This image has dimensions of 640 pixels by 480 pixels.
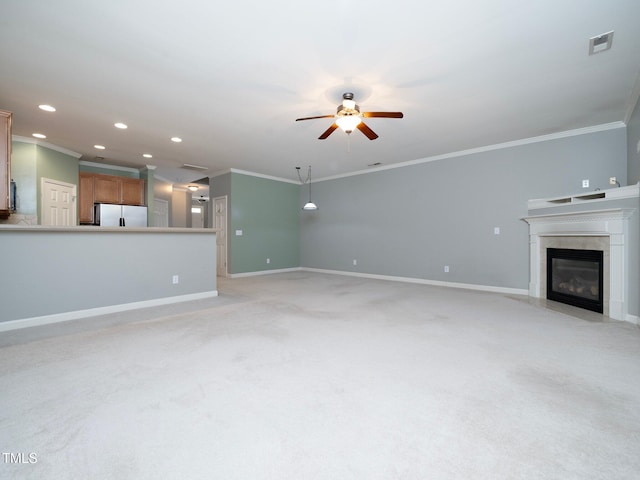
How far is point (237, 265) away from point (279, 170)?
2633mm

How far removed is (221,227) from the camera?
7434 mm

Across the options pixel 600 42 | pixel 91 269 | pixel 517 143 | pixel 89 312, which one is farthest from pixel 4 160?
pixel 517 143

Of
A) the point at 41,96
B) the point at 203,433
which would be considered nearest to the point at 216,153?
the point at 41,96

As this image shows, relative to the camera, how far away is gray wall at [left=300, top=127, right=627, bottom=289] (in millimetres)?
4695

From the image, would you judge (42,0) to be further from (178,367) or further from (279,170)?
(279,170)

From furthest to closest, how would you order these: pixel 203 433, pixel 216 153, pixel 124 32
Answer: pixel 216 153
pixel 124 32
pixel 203 433

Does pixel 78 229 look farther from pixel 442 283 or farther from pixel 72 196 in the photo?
pixel 442 283

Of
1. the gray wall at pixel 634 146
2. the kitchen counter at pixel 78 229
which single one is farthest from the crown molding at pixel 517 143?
the kitchen counter at pixel 78 229

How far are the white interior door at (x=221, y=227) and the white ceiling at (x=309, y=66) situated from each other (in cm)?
264

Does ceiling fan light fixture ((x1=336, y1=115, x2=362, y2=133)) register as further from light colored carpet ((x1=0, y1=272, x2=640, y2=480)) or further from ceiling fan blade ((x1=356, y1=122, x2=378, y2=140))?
light colored carpet ((x1=0, y1=272, x2=640, y2=480))

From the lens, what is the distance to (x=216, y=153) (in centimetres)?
587

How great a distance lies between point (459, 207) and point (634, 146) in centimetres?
249

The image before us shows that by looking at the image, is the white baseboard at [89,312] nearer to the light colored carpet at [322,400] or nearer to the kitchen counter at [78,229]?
the light colored carpet at [322,400]

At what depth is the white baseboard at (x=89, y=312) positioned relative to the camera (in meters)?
3.18
